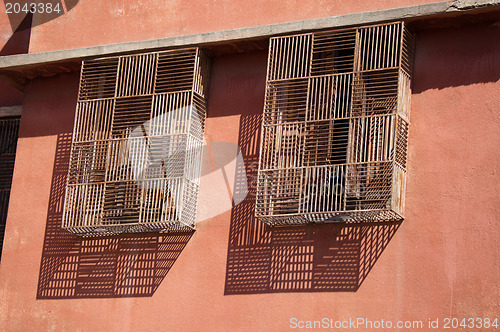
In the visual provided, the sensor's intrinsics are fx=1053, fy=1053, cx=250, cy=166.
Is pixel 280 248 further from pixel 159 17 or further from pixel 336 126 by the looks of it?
pixel 159 17

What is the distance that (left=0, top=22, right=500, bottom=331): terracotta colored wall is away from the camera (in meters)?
13.5

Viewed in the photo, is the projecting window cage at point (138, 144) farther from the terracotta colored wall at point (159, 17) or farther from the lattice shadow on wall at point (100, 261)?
the terracotta colored wall at point (159, 17)

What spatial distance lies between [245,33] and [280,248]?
3.21 meters

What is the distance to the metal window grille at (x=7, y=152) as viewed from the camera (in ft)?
57.7

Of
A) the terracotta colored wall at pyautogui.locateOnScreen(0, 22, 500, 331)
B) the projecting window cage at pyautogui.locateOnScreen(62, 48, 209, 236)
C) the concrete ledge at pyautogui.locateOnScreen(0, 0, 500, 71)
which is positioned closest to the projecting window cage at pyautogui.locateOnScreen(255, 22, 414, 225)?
the concrete ledge at pyautogui.locateOnScreen(0, 0, 500, 71)

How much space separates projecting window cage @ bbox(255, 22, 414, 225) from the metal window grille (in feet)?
16.8

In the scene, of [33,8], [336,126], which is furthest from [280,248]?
[33,8]

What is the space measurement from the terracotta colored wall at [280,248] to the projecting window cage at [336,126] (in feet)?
1.16

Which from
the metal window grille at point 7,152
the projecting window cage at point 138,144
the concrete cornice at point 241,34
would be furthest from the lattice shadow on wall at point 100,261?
the concrete cornice at point 241,34

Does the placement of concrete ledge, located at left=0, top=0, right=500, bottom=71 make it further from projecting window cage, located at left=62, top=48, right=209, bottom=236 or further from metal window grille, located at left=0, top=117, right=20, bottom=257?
metal window grille, located at left=0, top=117, right=20, bottom=257

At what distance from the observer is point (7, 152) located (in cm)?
1786

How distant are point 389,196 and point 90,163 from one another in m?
4.76

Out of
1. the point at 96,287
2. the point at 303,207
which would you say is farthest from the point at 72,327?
the point at 303,207

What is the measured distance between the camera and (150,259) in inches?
600
